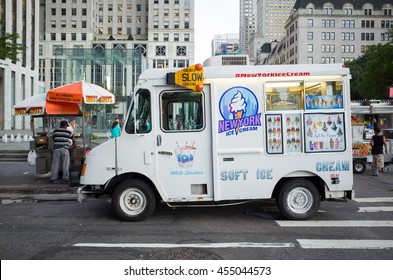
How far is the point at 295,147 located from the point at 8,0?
56.2m

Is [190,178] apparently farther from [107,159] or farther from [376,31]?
[376,31]

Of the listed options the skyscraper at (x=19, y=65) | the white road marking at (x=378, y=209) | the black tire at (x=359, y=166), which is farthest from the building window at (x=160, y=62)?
the white road marking at (x=378, y=209)

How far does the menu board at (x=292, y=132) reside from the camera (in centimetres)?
685

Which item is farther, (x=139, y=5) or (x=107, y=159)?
(x=139, y=5)

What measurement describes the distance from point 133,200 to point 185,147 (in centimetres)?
146

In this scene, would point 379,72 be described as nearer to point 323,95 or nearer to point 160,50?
point 323,95

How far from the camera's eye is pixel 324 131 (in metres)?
6.85

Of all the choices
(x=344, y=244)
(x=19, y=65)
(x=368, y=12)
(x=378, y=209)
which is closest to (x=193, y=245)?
(x=344, y=244)

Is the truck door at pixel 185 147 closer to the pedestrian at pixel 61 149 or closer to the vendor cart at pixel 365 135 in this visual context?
the pedestrian at pixel 61 149

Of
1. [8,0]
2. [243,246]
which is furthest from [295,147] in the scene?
[8,0]

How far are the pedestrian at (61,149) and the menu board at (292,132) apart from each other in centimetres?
706

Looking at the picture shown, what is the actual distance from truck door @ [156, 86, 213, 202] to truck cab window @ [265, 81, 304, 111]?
1204 mm

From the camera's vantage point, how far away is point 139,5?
116 meters
